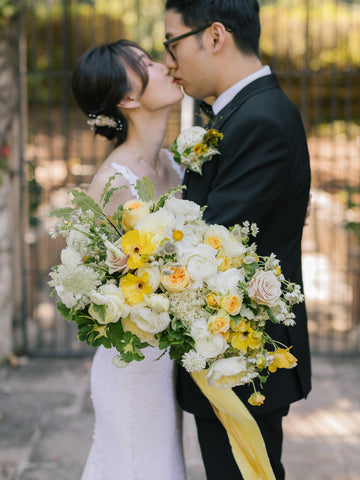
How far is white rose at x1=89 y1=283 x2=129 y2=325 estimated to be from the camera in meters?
1.58

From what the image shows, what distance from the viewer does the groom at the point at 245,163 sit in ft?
6.35

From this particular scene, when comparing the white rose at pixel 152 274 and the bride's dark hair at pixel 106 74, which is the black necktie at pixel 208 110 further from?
the white rose at pixel 152 274

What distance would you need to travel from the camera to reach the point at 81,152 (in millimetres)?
5168

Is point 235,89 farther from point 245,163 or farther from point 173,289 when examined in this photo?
point 173,289

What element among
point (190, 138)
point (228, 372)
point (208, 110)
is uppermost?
point (208, 110)

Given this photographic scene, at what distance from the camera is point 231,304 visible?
1.62 m

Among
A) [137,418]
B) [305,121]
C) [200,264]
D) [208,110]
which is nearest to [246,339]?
[200,264]

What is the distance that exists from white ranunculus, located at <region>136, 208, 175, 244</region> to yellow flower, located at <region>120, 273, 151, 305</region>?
12cm

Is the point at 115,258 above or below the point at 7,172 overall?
below

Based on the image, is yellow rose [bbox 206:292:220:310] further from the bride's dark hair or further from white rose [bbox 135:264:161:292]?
the bride's dark hair

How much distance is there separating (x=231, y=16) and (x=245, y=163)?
2.02 feet

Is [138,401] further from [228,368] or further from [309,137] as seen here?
[309,137]

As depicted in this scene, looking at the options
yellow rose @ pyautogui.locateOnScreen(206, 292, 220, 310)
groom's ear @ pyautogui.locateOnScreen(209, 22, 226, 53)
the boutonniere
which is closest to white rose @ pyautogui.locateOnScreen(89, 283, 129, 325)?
yellow rose @ pyautogui.locateOnScreen(206, 292, 220, 310)

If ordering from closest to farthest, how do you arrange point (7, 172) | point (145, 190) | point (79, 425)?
point (145, 190)
point (79, 425)
point (7, 172)
